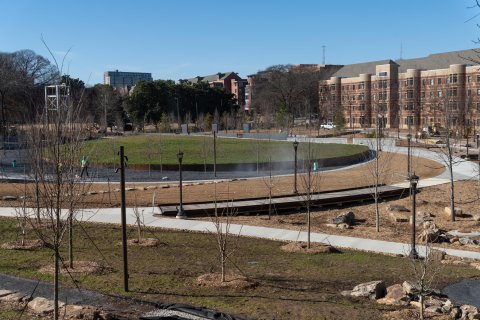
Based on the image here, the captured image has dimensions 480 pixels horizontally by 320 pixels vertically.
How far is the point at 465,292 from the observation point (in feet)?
43.5

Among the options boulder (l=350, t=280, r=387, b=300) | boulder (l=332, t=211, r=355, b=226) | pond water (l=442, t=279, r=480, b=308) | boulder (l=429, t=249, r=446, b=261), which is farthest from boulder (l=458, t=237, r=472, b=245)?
boulder (l=350, t=280, r=387, b=300)

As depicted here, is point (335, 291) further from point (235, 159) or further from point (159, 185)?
point (235, 159)

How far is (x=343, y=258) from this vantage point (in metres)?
16.5

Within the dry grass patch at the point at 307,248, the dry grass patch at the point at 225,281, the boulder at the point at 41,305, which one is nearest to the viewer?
the boulder at the point at 41,305

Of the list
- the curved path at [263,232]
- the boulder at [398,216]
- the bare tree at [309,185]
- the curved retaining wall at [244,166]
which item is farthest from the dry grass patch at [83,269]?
the curved retaining wall at [244,166]

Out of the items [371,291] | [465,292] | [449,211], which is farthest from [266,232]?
[449,211]

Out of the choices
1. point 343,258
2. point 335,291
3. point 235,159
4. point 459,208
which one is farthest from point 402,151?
point 335,291

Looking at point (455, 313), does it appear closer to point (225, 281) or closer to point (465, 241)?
point (225, 281)

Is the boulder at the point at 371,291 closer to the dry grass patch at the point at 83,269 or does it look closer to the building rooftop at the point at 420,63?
the dry grass patch at the point at 83,269

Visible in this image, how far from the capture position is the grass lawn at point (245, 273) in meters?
11.2

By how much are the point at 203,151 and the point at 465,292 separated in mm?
37146

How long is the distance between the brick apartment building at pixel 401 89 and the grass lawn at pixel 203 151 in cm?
2560

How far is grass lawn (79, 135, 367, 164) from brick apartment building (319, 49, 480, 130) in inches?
1008

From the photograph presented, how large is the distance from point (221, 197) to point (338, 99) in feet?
278
